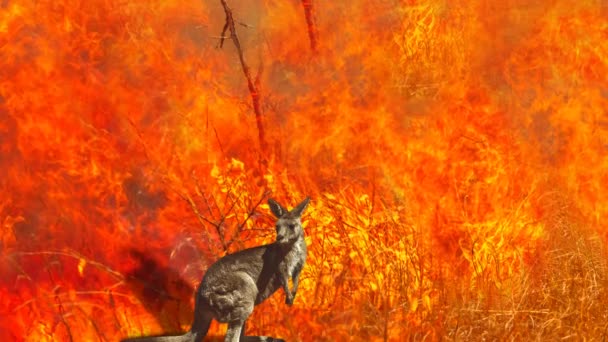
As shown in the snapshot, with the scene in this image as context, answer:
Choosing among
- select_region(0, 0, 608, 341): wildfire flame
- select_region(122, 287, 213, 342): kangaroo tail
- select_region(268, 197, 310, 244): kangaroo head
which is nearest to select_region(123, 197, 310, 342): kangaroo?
select_region(268, 197, 310, 244): kangaroo head

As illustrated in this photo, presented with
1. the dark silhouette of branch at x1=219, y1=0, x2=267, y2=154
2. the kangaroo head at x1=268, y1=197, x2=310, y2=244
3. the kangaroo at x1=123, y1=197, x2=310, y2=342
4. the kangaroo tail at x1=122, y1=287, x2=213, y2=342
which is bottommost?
the kangaroo tail at x1=122, y1=287, x2=213, y2=342

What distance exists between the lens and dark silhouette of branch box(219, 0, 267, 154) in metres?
7.46

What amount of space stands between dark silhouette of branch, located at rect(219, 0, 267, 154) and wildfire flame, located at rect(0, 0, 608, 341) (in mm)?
19

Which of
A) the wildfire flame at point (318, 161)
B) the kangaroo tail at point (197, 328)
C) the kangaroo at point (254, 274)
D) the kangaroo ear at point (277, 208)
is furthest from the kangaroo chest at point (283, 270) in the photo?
the wildfire flame at point (318, 161)

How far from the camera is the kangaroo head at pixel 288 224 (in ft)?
17.6

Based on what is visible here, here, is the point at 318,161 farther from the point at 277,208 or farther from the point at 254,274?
the point at 254,274

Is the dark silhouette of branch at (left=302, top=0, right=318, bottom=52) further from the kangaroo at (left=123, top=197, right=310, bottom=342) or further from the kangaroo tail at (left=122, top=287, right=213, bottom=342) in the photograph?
the kangaroo tail at (left=122, top=287, right=213, bottom=342)

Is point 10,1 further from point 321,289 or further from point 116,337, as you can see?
point 321,289

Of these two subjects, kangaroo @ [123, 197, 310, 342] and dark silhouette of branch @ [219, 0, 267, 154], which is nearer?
kangaroo @ [123, 197, 310, 342]

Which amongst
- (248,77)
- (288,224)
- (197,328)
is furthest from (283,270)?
(248,77)

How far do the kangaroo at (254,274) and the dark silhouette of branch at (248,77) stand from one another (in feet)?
6.86

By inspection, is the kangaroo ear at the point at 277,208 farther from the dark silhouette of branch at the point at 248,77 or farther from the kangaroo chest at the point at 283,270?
the dark silhouette of branch at the point at 248,77

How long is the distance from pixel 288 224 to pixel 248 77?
2.42 m

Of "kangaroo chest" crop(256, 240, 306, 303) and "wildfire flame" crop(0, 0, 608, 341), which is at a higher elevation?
"wildfire flame" crop(0, 0, 608, 341)
